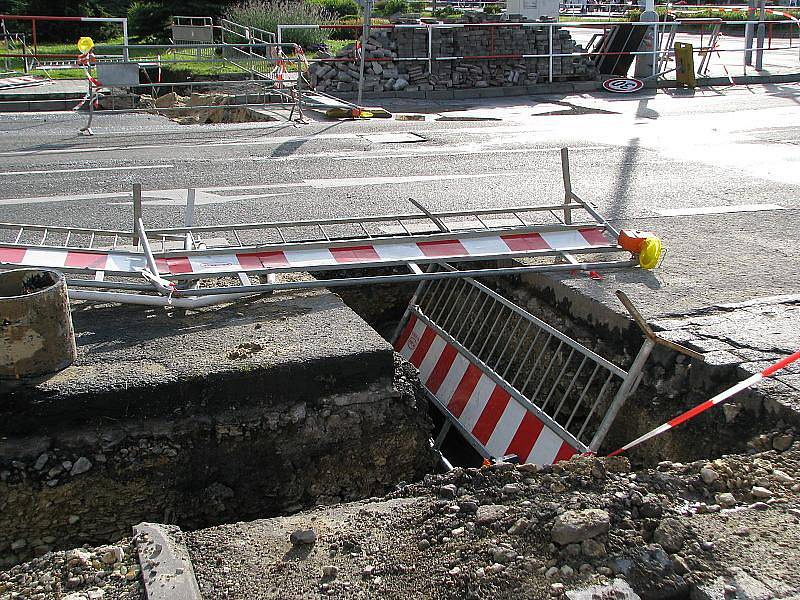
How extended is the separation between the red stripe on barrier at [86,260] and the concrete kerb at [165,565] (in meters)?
2.49

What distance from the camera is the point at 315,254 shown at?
555 cm

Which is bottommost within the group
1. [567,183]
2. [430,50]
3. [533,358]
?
[533,358]

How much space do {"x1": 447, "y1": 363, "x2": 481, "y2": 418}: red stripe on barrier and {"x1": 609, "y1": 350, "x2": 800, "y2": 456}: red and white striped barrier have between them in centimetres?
137

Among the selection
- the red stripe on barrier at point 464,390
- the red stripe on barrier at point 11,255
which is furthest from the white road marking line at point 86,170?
the red stripe on barrier at point 464,390

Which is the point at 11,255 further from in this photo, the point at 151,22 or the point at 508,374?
the point at 151,22

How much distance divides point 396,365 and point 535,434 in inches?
34.5

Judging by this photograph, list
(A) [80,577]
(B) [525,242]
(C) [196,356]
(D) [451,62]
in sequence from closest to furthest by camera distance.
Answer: (A) [80,577]
(C) [196,356]
(B) [525,242]
(D) [451,62]

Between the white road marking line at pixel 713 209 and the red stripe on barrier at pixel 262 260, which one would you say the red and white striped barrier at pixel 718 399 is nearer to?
the red stripe on barrier at pixel 262 260

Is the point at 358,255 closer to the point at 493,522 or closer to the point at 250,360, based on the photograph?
the point at 250,360

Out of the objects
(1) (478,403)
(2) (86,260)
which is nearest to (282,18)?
(2) (86,260)

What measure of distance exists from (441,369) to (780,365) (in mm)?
2202

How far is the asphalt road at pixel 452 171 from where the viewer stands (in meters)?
7.66

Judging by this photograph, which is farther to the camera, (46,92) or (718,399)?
(46,92)

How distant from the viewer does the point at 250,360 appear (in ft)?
14.4
